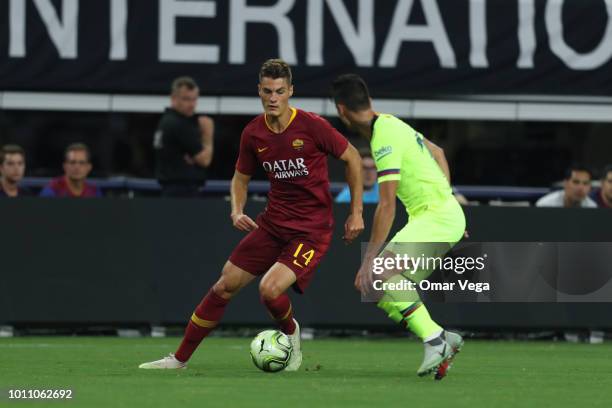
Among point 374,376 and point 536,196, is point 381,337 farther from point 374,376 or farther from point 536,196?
point 374,376

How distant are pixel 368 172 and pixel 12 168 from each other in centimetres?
351

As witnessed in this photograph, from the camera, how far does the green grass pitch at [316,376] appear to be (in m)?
8.10

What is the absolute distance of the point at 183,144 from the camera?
45.7 feet

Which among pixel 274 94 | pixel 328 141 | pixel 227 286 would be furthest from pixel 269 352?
pixel 274 94

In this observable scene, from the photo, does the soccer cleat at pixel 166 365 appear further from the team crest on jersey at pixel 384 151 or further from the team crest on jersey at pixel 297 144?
the team crest on jersey at pixel 384 151

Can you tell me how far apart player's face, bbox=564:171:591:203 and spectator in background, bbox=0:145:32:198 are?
540 centimetres

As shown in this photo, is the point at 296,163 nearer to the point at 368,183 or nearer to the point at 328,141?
the point at 328,141

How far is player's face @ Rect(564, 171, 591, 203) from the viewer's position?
14.4 metres

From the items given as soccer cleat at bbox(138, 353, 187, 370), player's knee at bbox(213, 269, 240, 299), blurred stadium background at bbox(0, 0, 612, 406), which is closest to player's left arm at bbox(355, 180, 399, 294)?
player's knee at bbox(213, 269, 240, 299)

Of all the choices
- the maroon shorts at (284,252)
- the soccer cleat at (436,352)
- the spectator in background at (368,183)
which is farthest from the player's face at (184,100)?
the soccer cleat at (436,352)

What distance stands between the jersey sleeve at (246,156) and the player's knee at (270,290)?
0.84 meters

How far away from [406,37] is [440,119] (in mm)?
1829

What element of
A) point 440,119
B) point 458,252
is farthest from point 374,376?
point 440,119

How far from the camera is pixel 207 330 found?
10.1m
